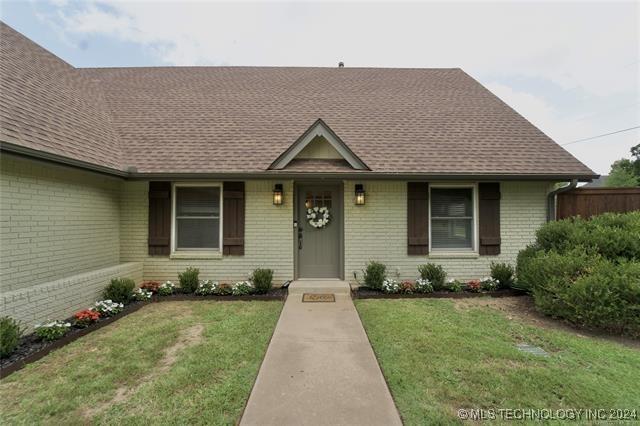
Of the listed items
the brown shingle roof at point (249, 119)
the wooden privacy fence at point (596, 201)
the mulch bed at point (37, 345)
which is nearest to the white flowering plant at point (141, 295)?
the mulch bed at point (37, 345)

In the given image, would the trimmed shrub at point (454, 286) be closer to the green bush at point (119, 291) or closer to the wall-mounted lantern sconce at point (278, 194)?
the wall-mounted lantern sconce at point (278, 194)

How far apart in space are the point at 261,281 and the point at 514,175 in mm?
5823

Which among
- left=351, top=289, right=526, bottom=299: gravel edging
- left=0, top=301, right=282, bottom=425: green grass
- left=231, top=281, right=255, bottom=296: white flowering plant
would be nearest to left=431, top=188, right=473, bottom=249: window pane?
left=351, top=289, right=526, bottom=299: gravel edging

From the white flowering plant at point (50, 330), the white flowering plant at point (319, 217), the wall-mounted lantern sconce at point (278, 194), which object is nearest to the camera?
the white flowering plant at point (50, 330)

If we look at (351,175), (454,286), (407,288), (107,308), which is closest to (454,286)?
(454,286)

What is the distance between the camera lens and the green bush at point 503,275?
20.5 ft

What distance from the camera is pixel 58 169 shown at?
15.8 ft

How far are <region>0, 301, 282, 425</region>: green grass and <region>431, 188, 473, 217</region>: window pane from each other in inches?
178

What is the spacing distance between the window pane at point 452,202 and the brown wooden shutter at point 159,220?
6.02m

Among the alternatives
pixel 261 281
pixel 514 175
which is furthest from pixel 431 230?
pixel 261 281

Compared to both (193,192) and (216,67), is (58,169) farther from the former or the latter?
(216,67)

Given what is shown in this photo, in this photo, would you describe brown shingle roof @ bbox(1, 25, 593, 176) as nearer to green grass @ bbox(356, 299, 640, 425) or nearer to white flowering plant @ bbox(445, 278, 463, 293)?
white flowering plant @ bbox(445, 278, 463, 293)

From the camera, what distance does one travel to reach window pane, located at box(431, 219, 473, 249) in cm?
671

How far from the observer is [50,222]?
15.3 feet
